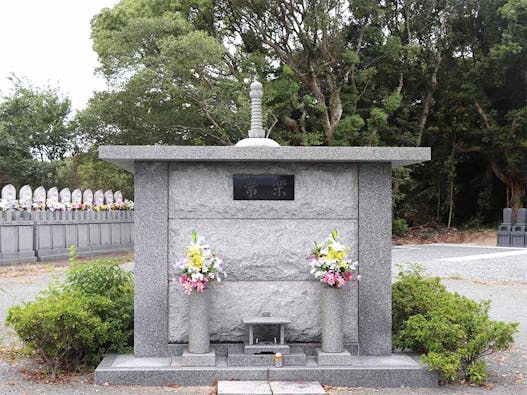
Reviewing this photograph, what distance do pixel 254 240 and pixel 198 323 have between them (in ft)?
2.88

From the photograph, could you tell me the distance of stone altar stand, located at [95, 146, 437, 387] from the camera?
16.7ft

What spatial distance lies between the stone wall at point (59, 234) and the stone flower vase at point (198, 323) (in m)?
9.71

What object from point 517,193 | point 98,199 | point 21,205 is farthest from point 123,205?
point 517,193

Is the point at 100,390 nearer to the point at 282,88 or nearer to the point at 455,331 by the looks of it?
the point at 455,331

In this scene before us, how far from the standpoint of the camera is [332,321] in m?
4.89

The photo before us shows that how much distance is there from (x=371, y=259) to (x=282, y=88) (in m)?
15.2

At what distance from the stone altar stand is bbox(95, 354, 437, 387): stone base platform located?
21 centimetres

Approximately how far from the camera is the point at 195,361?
4758 millimetres

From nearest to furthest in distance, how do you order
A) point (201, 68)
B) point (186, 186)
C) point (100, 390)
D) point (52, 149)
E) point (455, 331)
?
point (100, 390) < point (455, 331) < point (186, 186) < point (201, 68) < point (52, 149)

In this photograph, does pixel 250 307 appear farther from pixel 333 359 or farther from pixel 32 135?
pixel 32 135

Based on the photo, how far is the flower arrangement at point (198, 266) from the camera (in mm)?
4727

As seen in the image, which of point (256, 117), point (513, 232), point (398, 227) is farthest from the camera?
point (398, 227)

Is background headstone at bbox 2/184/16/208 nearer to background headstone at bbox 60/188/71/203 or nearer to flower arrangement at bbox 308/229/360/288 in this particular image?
background headstone at bbox 60/188/71/203

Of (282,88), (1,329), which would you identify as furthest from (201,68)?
(1,329)
